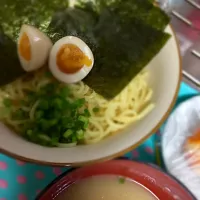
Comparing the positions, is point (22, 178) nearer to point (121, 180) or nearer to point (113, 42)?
point (121, 180)

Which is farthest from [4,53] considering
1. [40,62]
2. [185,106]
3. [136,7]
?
[185,106]

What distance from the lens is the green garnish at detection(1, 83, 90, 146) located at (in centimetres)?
92

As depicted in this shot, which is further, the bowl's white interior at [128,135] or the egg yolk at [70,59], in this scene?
the egg yolk at [70,59]

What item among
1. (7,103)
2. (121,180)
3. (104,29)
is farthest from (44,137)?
(104,29)

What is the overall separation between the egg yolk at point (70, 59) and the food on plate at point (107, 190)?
30cm

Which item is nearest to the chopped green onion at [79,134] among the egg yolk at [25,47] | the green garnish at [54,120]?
the green garnish at [54,120]

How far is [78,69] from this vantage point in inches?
38.6

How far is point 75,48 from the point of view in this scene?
98 centimetres

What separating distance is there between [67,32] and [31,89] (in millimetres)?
192

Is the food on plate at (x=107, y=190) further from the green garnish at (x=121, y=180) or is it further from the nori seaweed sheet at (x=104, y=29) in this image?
the nori seaweed sheet at (x=104, y=29)

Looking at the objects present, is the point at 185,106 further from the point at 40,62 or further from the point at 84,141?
the point at 40,62

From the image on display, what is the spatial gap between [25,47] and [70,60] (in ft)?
0.41

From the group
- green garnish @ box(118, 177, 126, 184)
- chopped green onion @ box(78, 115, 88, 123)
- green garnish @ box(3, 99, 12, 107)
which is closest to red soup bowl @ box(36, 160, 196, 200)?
green garnish @ box(118, 177, 126, 184)

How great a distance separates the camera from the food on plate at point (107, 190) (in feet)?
3.34
